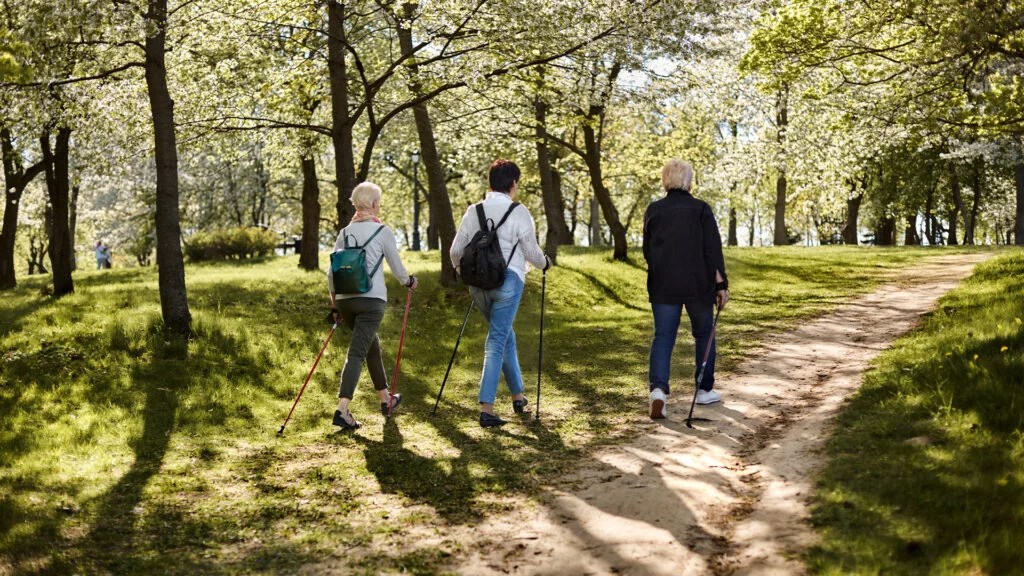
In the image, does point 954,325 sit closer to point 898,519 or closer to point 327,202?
point 898,519

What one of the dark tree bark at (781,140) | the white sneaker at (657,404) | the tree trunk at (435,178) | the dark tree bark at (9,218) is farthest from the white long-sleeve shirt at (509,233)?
the dark tree bark at (781,140)

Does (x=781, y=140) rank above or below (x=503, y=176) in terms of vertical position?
above

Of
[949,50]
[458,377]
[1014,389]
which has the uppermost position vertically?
[949,50]

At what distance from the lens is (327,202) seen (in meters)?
56.7

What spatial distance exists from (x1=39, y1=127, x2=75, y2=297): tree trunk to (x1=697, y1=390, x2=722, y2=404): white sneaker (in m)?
12.0

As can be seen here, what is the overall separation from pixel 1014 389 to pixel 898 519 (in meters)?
2.04

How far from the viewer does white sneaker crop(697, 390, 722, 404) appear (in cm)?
775

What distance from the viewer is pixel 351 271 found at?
7375 millimetres

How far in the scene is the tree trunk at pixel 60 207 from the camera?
1505 cm

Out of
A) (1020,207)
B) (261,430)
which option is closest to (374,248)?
(261,430)

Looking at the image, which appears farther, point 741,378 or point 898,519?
point 741,378

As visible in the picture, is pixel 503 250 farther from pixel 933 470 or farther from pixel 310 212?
pixel 310 212

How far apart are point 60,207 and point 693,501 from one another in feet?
45.2

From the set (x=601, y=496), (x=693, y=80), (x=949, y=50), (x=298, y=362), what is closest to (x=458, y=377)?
(x=298, y=362)
